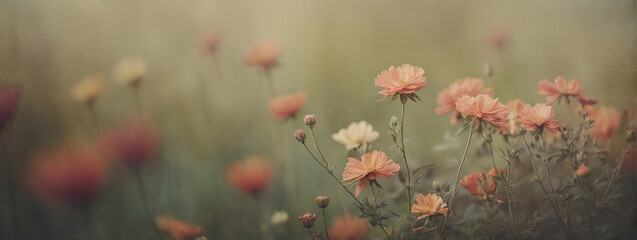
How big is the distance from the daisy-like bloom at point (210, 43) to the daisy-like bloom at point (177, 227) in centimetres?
39

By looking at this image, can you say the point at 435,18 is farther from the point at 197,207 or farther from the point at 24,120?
the point at 24,120

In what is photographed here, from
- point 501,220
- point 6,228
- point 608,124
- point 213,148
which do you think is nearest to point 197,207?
point 213,148

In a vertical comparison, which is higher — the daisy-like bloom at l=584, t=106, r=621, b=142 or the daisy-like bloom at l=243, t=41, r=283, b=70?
the daisy-like bloom at l=243, t=41, r=283, b=70

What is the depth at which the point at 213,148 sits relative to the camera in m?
1.38

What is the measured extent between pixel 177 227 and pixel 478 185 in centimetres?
64

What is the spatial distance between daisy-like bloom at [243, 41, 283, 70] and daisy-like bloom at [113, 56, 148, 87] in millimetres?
239

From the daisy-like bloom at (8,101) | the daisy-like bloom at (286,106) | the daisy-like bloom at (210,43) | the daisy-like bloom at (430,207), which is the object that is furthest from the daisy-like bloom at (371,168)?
the daisy-like bloom at (8,101)

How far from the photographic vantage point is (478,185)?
44.4 inches

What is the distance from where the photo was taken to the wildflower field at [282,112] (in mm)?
1273

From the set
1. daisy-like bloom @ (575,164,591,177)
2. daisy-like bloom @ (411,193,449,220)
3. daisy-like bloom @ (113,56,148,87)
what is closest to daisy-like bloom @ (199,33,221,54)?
daisy-like bloom @ (113,56,148,87)

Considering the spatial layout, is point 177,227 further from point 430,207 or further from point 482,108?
point 482,108

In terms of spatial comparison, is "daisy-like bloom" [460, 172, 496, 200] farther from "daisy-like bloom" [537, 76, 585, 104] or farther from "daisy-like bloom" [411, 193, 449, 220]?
"daisy-like bloom" [537, 76, 585, 104]

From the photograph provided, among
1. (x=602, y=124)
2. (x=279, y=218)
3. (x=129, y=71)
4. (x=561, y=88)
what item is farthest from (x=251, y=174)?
(x=602, y=124)

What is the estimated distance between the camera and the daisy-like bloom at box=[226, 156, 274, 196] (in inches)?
51.8
